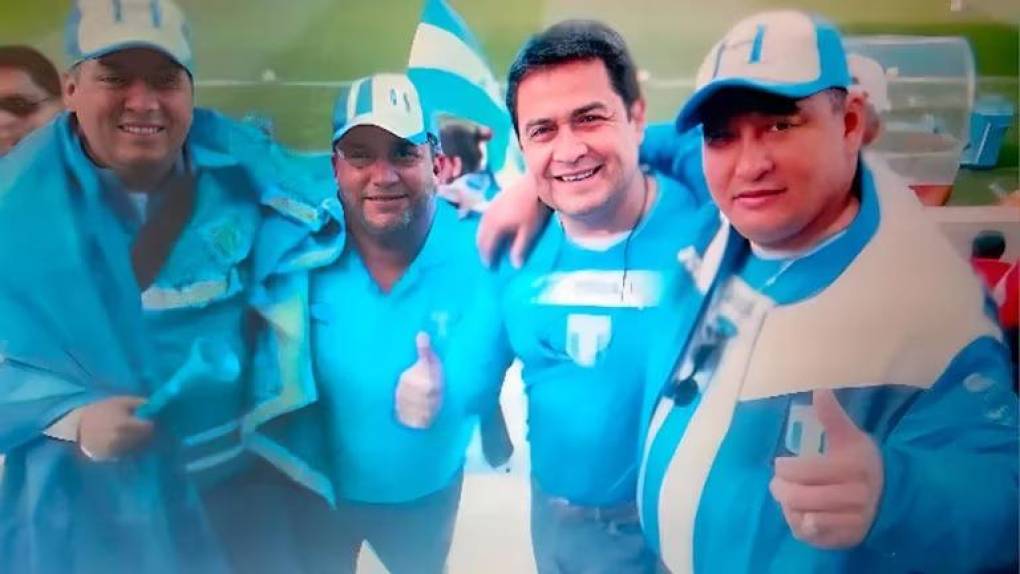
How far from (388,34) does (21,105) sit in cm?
49

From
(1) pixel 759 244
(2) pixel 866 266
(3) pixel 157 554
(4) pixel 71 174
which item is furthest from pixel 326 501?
(2) pixel 866 266

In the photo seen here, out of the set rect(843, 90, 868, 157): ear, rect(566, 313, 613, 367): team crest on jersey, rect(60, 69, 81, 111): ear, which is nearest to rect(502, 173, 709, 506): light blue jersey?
rect(566, 313, 613, 367): team crest on jersey

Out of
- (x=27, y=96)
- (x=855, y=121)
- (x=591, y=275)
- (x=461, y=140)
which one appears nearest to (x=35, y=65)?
(x=27, y=96)

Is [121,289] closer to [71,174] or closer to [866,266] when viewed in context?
[71,174]

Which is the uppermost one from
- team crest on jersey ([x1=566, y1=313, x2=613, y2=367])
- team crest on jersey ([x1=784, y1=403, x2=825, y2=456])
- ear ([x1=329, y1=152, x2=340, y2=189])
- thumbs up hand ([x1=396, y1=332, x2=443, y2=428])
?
ear ([x1=329, y1=152, x2=340, y2=189])

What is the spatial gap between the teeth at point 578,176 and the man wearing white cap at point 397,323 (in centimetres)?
14

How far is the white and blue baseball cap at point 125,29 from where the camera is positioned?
54.7 inches

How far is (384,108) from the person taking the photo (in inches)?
54.4

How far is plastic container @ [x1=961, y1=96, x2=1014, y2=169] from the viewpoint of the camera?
138 cm

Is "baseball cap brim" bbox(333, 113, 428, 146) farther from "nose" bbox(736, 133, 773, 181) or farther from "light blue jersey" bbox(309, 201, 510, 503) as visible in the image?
"nose" bbox(736, 133, 773, 181)

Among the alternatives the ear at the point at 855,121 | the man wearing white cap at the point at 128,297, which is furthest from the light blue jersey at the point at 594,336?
the man wearing white cap at the point at 128,297

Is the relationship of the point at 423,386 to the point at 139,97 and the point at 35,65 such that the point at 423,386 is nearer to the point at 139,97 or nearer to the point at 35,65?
the point at 139,97

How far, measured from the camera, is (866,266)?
1334mm

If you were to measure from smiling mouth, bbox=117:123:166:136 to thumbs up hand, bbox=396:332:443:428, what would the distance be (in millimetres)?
434
